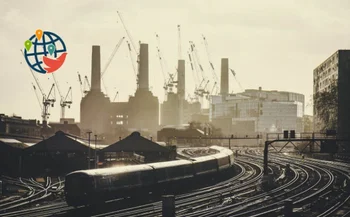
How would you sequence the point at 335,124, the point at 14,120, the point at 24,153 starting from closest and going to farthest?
the point at 24,153, the point at 335,124, the point at 14,120

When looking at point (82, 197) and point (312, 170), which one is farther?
point (312, 170)

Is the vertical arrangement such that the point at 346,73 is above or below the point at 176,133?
above

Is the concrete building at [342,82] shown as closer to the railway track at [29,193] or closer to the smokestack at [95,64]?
the railway track at [29,193]

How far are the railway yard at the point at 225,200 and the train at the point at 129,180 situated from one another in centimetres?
80

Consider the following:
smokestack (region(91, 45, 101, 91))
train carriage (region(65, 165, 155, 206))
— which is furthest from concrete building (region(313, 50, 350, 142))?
smokestack (region(91, 45, 101, 91))

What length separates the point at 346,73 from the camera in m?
102

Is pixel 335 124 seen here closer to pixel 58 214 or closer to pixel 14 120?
pixel 14 120

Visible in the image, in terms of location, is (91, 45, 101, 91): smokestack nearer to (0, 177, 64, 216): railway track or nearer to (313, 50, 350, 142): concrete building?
(313, 50, 350, 142): concrete building

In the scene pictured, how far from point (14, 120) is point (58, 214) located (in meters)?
86.2

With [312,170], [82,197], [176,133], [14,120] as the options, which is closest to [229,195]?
[82,197]

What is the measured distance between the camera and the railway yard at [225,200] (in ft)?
105

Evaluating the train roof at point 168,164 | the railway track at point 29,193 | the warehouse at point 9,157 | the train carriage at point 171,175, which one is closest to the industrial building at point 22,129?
the warehouse at point 9,157

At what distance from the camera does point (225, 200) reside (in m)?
37.3

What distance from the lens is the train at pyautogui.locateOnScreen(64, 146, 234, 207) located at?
3384cm
